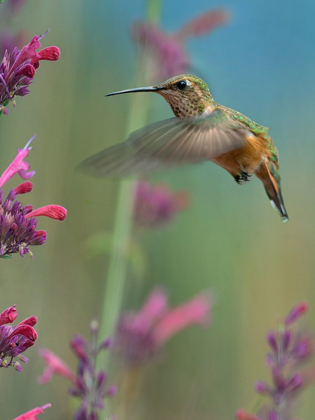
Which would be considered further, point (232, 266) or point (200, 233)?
point (200, 233)

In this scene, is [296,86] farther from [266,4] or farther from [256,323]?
[256,323]

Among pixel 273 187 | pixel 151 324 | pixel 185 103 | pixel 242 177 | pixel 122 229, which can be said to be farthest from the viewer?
pixel 151 324

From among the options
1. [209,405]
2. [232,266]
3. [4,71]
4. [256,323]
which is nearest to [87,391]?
[4,71]

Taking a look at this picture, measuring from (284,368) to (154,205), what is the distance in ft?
5.91

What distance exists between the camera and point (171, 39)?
3.70 m

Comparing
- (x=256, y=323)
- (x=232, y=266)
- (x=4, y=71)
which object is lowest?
(x=256, y=323)

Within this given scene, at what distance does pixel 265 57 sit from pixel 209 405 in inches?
143

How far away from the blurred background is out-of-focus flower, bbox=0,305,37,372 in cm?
172

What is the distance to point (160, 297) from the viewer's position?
4.27m

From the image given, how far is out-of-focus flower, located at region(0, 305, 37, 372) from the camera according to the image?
1.80 m

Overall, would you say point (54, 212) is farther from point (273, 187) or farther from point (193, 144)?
point (273, 187)

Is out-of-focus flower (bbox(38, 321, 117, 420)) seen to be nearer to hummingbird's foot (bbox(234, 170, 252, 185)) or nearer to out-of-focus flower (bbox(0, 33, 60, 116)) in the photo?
out-of-focus flower (bbox(0, 33, 60, 116))

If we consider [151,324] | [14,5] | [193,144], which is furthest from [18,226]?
[151,324]

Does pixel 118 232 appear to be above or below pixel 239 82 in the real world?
below
